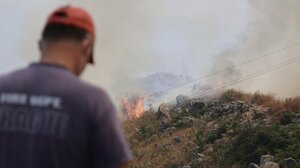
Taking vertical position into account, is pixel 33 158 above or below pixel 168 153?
above

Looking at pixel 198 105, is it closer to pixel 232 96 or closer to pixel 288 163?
pixel 232 96

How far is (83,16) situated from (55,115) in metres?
0.31

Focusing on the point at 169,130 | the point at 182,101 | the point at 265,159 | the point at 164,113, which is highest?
the point at 182,101

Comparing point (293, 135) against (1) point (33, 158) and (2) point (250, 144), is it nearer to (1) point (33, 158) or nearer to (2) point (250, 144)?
(2) point (250, 144)

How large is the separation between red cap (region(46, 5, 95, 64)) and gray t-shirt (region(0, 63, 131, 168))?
0.17 m

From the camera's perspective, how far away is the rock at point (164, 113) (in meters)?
31.0

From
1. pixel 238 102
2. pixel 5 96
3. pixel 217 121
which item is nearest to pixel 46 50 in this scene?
pixel 5 96

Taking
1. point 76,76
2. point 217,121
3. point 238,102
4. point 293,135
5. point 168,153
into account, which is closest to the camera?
point 76,76

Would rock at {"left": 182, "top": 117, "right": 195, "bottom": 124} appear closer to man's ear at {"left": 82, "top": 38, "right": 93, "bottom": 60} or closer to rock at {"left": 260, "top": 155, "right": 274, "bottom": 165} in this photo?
rock at {"left": 260, "top": 155, "right": 274, "bottom": 165}

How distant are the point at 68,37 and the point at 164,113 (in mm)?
→ 30138

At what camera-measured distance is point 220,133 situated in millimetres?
23938

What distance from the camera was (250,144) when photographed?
64.7 feet

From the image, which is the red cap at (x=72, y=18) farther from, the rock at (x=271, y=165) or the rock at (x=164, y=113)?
the rock at (x=164, y=113)

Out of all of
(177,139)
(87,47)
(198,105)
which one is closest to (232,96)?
(198,105)
